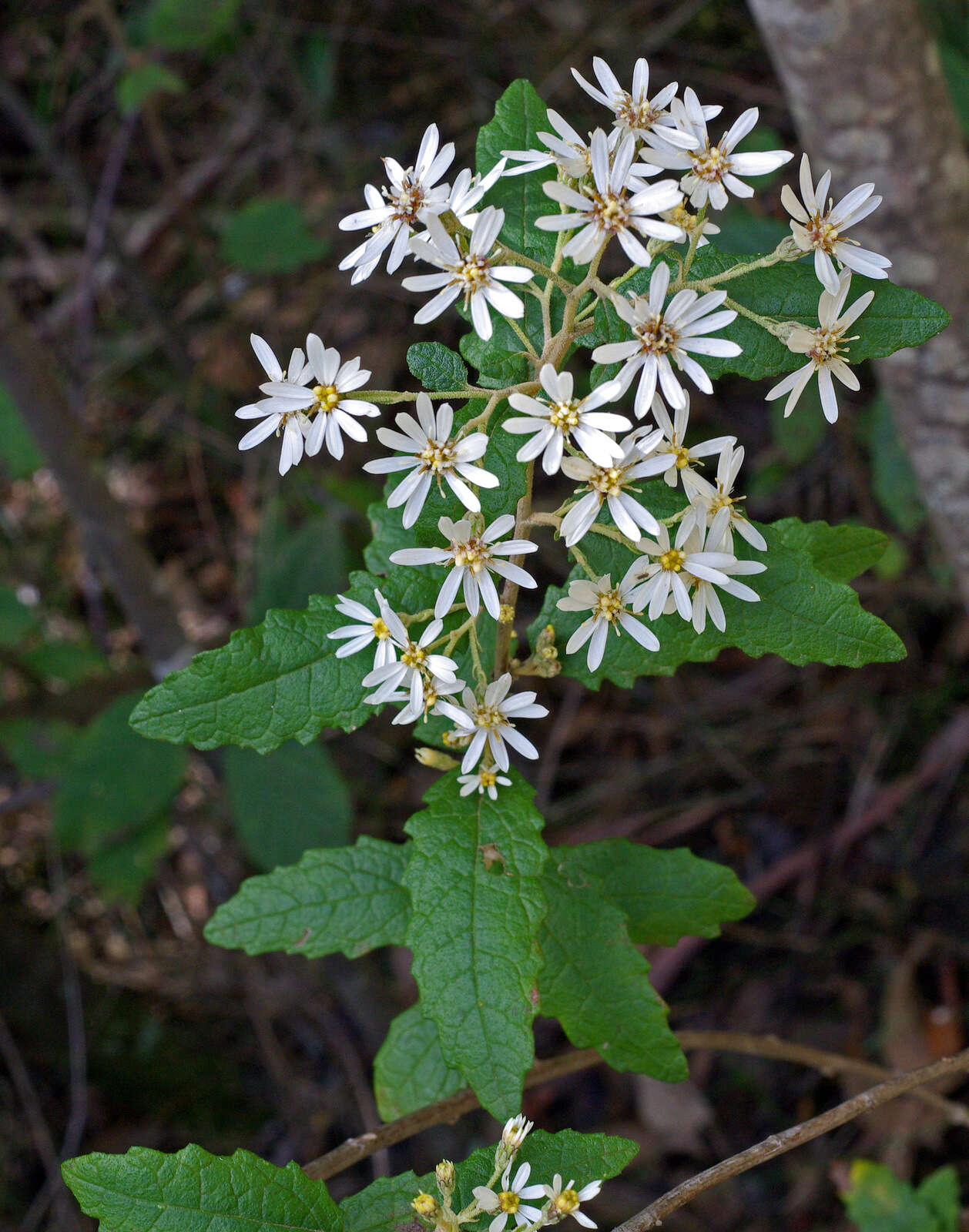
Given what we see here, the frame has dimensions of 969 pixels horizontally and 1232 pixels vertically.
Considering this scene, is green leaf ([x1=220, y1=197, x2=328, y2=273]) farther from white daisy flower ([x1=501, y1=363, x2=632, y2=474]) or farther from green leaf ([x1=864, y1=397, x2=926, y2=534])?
white daisy flower ([x1=501, y1=363, x2=632, y2=474])

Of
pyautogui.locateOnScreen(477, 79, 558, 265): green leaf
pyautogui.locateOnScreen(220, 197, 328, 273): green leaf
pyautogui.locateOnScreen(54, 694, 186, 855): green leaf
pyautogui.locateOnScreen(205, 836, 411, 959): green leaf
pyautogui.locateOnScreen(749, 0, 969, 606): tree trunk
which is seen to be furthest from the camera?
pyautogui.locateOnScreen(220, 197, 328, 273): green leaf

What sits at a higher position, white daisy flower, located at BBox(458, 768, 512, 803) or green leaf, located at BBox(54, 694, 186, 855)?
green leaf, located at BBox(54, 694, 186, 855)

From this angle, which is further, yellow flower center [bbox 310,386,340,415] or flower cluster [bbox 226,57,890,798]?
yellow flower center [bbox 310,386,340,415]

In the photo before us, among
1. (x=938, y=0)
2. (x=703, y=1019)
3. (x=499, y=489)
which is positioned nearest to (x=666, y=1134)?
(x=703, y=1019)

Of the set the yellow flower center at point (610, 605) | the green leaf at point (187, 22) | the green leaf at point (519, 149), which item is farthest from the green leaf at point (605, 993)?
the green leaf at point (187, 22)

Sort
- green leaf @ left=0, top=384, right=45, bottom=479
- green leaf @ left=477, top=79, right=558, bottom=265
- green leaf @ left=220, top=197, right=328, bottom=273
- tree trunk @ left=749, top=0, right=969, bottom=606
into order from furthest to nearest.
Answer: green leaf @ left=220, top=197, right=328, bottom=273 → green leaf @ left=0, top=384, right=45, bottom=479 → tree trunk @ left=749, top=0, right=969, bottom=606 → green leaf @ left=477, top=79, right=558, bottom=265

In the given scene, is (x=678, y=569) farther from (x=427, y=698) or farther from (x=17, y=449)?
(x=17, y=449)

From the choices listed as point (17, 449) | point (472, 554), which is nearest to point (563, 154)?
point (472, 554)

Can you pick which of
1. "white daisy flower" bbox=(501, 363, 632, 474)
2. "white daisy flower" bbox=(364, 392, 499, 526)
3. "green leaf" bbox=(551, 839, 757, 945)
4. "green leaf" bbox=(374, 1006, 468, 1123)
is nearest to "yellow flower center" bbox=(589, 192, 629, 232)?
"white daisy flower" bbox=(501, 363, 632, 474)
